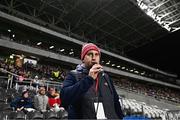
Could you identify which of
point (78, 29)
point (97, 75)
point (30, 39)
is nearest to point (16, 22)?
point (30, 39)

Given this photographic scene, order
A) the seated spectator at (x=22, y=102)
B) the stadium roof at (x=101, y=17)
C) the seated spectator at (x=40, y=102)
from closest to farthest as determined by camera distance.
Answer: the seated spectator at (x=22, y=102), the seated spectator at (x=40, y=102), the stadium roof at (x=101, y=17)

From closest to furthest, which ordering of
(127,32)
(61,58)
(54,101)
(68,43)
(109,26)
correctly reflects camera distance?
(54,101) → (61,58) → (68,43) → (109,26) → (127,32)

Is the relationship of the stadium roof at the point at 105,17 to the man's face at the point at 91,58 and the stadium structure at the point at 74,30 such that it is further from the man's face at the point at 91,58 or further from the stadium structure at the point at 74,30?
the man's face at the point at 91,58

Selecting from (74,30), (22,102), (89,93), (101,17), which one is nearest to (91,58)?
(89,93)

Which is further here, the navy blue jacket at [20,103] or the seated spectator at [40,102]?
the seated spectator at [40,102]

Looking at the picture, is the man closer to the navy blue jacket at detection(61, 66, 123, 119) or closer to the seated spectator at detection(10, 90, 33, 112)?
the navy blue jacket at detection(61, 66, 123, 119)

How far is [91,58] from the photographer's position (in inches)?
77.7

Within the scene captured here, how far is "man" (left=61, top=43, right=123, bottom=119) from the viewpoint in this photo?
1825 millimetres

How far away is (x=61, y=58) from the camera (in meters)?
23.6

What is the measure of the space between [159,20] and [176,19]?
2675mm

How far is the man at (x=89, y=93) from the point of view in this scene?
1825 millimetres

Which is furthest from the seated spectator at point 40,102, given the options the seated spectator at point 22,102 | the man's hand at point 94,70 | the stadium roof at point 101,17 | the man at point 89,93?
the stadium roof at point 101,17

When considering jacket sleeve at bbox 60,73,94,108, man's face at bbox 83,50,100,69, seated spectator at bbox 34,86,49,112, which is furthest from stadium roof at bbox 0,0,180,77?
jacket sleeve at bbox 60,73,94,108

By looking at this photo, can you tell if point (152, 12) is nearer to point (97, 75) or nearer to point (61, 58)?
point (61, 58)
